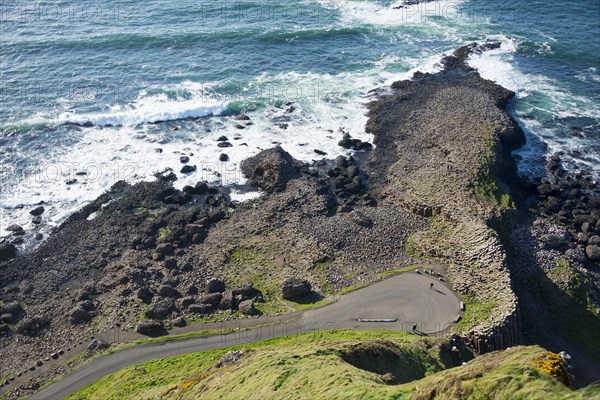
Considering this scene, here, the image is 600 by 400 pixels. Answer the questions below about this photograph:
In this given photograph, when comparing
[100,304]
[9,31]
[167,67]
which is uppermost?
[9,31]

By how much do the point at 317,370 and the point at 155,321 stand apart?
2024 centimetres

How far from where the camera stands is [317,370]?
34.6 metres

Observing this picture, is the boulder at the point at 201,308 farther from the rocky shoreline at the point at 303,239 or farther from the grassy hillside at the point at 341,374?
the grassy hillside at the point at 341,374

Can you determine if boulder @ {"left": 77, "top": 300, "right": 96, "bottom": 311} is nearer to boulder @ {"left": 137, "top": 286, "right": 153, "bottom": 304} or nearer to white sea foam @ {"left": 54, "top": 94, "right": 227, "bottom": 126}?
boulder @ {"left": 137, "top": 286, "right": 153, "bottom": 304}

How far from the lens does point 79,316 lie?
51.2 meters

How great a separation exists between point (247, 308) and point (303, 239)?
11.4 m

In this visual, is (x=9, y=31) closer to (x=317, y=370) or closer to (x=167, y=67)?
(x=167, y=67)

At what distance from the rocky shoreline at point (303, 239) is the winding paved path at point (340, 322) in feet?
7.04

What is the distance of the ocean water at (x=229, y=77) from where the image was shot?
7544 centimetres

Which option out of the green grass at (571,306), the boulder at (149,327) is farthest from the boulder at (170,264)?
the green grass at (571,306)

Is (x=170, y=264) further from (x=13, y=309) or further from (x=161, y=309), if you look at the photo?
(x=13, y=309)

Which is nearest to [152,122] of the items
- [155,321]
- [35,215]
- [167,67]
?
[167,67]

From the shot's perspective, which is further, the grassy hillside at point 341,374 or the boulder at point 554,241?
the boulder at point 554,241

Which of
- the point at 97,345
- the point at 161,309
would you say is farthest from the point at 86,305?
the point at 161,309
